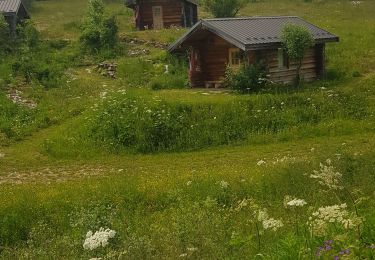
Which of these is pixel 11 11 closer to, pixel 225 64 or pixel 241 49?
pixel 225 64

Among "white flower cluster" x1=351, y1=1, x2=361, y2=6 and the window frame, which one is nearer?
the window frame

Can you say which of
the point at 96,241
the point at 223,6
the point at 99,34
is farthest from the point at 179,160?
the point at 223,6

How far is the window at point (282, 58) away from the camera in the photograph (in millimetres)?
24000

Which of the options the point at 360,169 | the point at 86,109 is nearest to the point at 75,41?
the point at 86,109

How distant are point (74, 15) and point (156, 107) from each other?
33.8 meters

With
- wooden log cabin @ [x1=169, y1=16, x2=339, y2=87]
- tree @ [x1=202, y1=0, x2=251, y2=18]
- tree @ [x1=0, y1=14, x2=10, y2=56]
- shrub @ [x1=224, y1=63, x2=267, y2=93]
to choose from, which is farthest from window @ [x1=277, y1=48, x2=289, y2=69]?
tree @ [x1=0, y1=14, x2=10, y2=56]

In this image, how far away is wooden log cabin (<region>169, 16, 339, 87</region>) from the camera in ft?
74.5

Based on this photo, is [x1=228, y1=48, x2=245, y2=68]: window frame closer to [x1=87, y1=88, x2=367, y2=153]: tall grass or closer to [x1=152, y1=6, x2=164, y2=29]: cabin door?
[x1=87, y1=88, x2=367, y2=153]: tall grass

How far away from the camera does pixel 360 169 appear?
1016 centimetres

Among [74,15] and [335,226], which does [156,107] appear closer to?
[335,226]

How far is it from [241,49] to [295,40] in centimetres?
260

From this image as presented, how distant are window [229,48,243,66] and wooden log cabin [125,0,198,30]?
17.6 metres

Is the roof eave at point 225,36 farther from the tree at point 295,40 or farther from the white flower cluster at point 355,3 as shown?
the white flower cluster at point 355,3

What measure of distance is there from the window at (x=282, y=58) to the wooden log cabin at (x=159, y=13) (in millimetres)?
18678
